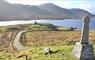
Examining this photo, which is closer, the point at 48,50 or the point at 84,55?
the point at 84,55

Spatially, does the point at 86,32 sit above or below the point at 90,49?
above

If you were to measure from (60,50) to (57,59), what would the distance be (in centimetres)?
475

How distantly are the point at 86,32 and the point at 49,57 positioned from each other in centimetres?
687

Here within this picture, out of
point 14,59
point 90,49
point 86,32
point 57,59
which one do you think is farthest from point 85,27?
point 14,59

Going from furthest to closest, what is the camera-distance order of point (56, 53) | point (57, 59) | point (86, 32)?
1. point (56, 53)
2. point (57, 59)
3. point (86, 32)

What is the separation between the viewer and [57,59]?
115ft

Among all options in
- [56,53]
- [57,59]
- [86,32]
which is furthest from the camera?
[56,53]

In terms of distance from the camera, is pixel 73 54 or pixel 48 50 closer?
pixel 73 54

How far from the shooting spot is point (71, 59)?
3391cm

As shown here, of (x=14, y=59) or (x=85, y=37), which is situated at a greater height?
(x=85, y=37)

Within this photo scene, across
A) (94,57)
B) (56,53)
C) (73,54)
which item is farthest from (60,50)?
(94,57)

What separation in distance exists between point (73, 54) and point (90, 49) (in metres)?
2.62

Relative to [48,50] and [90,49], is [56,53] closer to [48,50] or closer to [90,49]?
[48,50]

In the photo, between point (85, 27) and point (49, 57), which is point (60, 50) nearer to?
point (49, 57)
